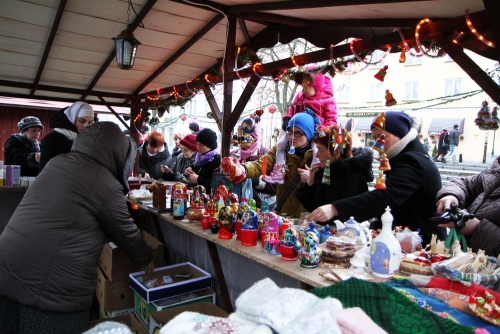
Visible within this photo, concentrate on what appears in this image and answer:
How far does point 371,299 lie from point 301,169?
2.03m

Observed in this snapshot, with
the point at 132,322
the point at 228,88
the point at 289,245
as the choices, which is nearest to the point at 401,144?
the point at 289,245

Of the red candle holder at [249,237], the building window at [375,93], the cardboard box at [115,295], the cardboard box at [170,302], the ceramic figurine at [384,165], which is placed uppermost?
the building window at [375,93]

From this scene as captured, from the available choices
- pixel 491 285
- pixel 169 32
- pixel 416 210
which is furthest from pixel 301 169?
pixel 169 32

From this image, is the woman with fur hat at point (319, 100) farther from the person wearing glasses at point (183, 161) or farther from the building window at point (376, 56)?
the person wearing glasses at point (183, 161)

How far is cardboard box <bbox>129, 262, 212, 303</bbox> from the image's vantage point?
2531 millimetres

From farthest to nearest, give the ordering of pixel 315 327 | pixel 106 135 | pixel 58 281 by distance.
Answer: pixel 106 135
pixel 58 281
pixel 315 327

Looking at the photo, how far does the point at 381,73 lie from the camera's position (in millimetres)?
3434

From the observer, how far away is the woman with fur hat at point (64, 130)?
3.60m

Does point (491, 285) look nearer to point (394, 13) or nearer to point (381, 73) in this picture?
point (381, 73)

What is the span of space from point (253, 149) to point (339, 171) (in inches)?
79.1

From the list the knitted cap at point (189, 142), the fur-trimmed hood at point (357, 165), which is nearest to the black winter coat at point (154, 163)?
the knitted cap at point (189, 142)

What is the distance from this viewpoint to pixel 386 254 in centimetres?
160

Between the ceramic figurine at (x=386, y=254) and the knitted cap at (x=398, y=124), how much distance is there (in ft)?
2.99

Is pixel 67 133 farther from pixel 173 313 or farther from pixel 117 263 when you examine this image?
pixel 173 313
